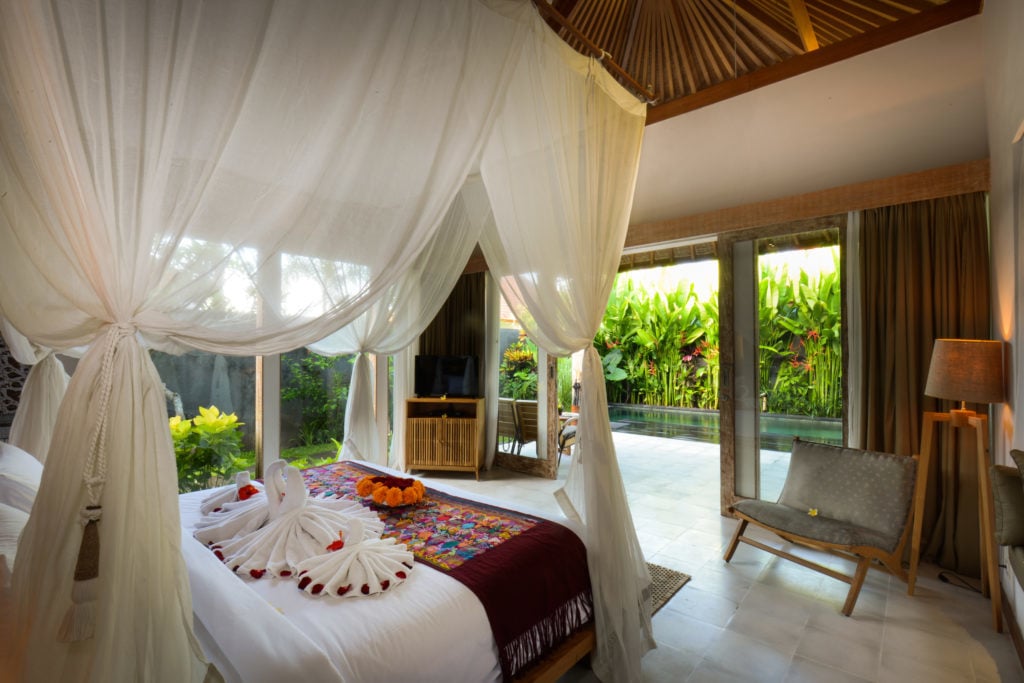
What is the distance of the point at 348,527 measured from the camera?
1930mm

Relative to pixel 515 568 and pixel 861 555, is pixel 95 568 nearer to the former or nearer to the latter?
pixel 515 568

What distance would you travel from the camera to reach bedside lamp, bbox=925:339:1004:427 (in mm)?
2389

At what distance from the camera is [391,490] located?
7.72 feet

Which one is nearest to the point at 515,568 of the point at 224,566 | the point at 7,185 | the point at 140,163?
the point at 224,566

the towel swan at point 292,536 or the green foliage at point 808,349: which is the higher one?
the green foliage at point 808,349

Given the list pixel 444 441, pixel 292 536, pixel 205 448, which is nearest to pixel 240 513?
pixel 292 536

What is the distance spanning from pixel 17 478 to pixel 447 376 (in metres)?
3.58

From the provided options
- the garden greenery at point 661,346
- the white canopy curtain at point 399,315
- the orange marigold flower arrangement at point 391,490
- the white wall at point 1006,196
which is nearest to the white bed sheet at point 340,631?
the orange marigold flower arrangement at point 391,490

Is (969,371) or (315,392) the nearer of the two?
(969,371)

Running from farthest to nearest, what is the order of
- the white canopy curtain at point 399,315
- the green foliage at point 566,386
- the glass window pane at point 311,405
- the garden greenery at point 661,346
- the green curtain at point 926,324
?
1. the garden greenery at point 661,346
2. the green foliage at point 566,386
3. the glass window pane at point 311,405
4. the white canopy curtain at point 399,315
5. the green curtain at point 926,324

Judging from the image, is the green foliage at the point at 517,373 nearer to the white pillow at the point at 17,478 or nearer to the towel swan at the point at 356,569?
the towel swan at the point at 356,569

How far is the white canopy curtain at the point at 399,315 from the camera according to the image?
294cm

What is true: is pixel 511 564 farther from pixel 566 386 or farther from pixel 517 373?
pixel 566 386

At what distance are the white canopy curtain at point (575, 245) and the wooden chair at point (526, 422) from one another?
305 cm
